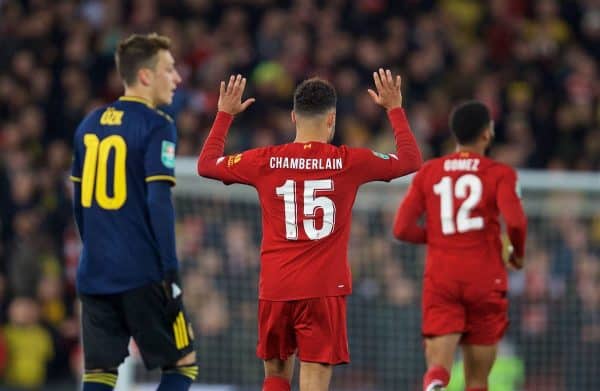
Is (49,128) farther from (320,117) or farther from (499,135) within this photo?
(320,117)

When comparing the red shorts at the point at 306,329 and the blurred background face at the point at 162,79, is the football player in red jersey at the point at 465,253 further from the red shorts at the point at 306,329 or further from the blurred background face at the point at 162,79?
the blurred background face at the point at 162,79

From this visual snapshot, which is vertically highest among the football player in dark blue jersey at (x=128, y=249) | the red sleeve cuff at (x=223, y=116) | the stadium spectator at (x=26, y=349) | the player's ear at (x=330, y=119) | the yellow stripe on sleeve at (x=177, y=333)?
the red sleeve cuff at (x=223, y=116)

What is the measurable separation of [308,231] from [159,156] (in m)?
0.86

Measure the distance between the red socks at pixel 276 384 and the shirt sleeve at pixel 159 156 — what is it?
1100 mm

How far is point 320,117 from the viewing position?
6438 mm

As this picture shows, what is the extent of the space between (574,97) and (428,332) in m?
7.56

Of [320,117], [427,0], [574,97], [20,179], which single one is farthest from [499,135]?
[320,117]

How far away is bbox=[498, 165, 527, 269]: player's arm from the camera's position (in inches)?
283

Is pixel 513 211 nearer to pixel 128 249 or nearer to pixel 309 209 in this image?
pixel 309 209

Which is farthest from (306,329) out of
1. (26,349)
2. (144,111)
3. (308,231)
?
(26,349)

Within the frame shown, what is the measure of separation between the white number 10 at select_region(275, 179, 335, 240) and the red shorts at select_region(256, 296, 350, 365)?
1.05 ft

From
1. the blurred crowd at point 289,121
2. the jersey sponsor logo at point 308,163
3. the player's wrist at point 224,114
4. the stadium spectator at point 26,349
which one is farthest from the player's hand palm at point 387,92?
the stadium spectator at point 26,349

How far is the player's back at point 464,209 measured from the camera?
7.41 m

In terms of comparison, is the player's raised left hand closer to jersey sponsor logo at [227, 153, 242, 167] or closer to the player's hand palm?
jersey sponsor logo at [227, 153, 242, 167]
